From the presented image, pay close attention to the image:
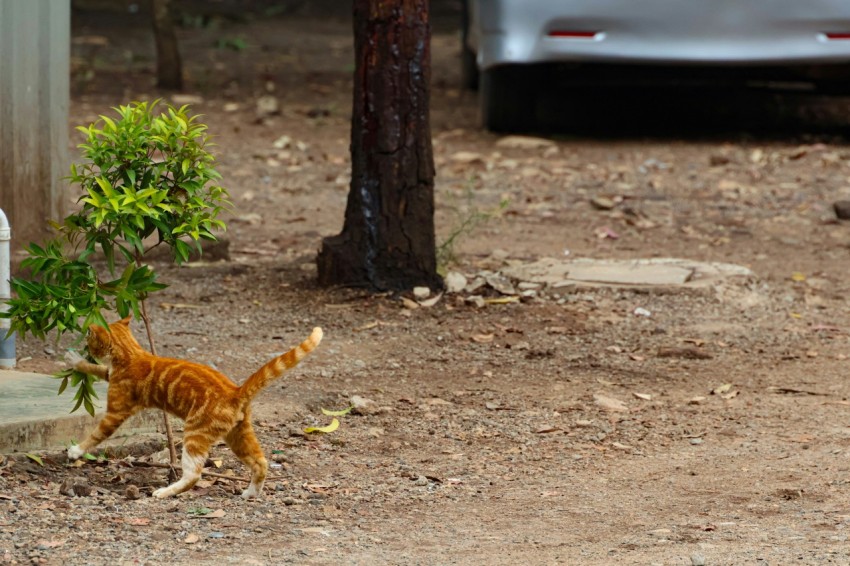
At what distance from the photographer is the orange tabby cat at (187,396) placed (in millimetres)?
3666

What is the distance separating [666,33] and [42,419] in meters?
6.56

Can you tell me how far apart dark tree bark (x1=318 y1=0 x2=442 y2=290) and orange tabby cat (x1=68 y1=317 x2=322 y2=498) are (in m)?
2.39

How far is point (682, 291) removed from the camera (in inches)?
251

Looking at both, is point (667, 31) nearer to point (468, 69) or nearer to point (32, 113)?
point (468, 69)

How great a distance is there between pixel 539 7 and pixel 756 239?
2618 mm

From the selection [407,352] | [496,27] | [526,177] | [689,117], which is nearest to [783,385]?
[407,352]

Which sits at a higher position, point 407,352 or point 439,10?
point 439,10

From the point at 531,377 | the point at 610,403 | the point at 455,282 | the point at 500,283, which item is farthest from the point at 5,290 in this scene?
the point at 500,283

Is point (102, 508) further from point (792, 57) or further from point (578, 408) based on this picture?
point (792, 57)

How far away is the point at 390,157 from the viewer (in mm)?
6152

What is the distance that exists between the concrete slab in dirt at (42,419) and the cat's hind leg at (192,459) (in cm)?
54

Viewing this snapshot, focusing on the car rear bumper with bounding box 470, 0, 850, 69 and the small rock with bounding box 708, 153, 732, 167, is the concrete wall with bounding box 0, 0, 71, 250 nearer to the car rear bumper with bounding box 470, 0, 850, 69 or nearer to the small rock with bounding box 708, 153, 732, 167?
the car rear bumper with bounding box 470, 0, 850, 69

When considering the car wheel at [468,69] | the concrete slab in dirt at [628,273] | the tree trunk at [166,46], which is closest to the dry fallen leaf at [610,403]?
the concrete slab in dirt at [628,273]

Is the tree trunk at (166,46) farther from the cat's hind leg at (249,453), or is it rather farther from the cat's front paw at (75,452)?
the cat's hind leg at (249,453)
